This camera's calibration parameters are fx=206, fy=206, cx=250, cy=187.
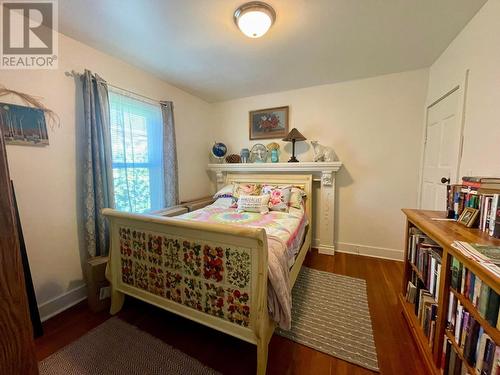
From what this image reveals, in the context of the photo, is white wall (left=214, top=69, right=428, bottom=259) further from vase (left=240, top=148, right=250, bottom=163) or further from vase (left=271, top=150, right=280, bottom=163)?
vase (left=240, top=148, right=250, bottom=163)

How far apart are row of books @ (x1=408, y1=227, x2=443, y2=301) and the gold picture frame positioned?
0.22m

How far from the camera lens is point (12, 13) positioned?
154 centimetres

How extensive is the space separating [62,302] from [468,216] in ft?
10.4

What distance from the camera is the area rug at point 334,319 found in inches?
56.0

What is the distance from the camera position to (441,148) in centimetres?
210

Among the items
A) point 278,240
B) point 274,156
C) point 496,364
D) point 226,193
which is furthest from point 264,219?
point 496,364

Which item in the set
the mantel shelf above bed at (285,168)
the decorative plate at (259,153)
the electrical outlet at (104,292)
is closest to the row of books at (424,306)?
the mantel shelf above bed at (285,168)

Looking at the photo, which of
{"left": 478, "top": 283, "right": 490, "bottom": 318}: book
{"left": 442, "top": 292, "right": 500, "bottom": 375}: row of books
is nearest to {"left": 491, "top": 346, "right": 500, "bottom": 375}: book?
{"left": 442, "top": 292, "right": 500, "bottom": 375}: row of books

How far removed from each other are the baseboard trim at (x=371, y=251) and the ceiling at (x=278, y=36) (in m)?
2.26

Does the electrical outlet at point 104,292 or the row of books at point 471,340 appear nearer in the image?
the row of books at point 471,340

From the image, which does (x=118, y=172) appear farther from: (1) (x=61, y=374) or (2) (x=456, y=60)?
(2) (x=456, y=60)

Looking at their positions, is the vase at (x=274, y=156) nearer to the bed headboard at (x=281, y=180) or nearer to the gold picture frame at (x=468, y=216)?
the bed headboard at (x=281, y=180)

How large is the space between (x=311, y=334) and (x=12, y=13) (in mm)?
3289

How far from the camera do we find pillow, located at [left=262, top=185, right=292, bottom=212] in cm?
263
